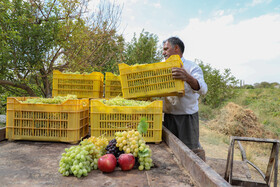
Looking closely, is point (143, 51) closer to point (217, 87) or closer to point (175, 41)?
point (217, 87)

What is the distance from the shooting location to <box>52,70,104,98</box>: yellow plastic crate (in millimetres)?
3486

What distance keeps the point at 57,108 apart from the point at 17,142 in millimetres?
614

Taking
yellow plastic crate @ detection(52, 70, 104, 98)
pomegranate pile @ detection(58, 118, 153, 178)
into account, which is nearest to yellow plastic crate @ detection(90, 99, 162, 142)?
pomegranate pile @ detection(58, 118, 153, 178)

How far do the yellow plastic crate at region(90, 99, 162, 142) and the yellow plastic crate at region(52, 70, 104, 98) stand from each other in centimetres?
129

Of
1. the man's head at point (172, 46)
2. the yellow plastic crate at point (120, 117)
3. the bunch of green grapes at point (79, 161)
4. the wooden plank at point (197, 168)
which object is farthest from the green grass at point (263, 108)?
the bunch of green grapes at point (79, 161)

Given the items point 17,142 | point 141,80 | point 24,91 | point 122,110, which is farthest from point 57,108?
point 24,91

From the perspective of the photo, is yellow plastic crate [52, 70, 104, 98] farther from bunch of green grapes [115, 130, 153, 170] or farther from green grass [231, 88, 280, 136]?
green grass [231, 88, 280, 136]

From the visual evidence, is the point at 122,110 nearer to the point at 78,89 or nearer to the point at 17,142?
the point at 17,142

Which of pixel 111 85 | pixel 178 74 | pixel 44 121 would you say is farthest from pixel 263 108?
pixel 44 121

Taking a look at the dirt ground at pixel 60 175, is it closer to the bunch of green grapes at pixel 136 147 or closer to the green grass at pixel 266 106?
the bunch of green grapes at pixel 136 147

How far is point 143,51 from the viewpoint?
595 inches

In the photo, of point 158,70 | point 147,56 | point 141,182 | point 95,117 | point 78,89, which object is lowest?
point 141,182

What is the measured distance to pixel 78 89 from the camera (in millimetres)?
3508

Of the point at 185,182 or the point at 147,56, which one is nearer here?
the point at 185,182
